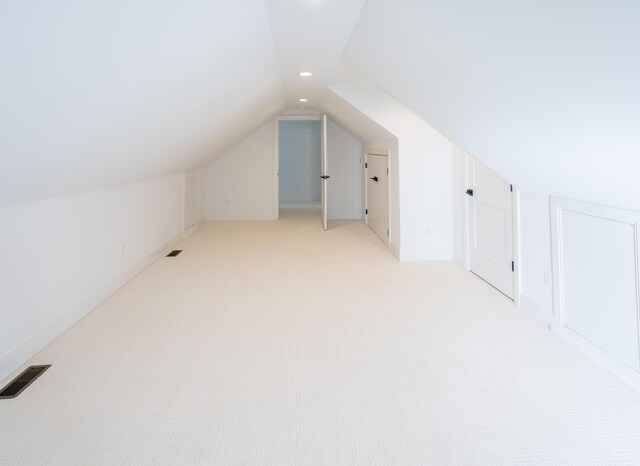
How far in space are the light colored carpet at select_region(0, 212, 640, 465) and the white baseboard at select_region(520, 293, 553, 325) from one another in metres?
0.08

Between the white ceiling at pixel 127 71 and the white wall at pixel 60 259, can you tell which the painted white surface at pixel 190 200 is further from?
the white ceiling at pixel 127 71

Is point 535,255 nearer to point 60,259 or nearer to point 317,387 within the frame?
point 317,387

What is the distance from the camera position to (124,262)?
379 cm

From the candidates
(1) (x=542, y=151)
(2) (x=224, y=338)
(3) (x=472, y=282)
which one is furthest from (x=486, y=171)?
(2) (x=224, y=338)

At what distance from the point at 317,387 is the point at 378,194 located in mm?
4255

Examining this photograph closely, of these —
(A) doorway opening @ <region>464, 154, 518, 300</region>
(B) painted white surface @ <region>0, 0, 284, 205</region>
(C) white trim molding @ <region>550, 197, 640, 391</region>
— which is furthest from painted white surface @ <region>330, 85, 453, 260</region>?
(C) white trim molding @ <region>550, 197, 640, 391</region>

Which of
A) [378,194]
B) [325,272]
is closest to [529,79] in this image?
[325,272]

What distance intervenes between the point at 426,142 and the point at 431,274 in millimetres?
1429

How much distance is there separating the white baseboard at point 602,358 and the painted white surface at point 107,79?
8.36 feet

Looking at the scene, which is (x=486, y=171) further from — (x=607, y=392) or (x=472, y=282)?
(x=607, y=392)

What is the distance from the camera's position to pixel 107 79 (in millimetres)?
1687

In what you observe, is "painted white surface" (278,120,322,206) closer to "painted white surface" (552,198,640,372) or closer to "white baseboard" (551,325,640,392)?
"painted white surface" (552,198,640,372)

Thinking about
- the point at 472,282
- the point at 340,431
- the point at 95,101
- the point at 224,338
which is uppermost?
the point at 95,101

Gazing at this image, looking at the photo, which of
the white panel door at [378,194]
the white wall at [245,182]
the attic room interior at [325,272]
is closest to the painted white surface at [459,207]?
the attic room interior at [325,272]
